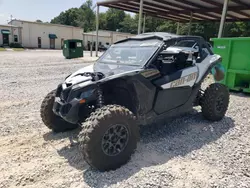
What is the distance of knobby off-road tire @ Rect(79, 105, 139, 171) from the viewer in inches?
108

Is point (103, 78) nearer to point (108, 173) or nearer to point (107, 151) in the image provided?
point (107, 151)

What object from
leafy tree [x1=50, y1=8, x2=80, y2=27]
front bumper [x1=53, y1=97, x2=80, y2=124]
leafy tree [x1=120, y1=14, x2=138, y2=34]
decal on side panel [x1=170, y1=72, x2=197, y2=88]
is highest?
leafy tree [x1=50, y1=8, x2=80, y2=27]

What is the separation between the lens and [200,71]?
14.5 ft

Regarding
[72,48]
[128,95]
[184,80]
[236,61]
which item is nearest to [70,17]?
[72,48]

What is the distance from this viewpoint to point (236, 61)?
7.69 metres

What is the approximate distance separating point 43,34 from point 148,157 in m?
45.6

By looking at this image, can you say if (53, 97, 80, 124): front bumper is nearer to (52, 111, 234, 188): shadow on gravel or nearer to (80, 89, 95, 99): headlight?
(80, 89, 95, 99): headlight

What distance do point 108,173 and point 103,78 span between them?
129cm

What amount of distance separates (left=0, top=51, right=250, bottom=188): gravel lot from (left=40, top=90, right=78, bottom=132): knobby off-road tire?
148 mm

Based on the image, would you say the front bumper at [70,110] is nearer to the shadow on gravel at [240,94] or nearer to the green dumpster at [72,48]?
the shadow on gravel at [240,94]

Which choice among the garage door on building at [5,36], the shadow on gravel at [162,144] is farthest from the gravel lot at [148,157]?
the garage door on building at [5,36]

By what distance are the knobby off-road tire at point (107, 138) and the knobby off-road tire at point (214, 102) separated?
7.35 feet

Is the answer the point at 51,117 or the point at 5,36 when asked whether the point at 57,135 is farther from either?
the point at 5,36

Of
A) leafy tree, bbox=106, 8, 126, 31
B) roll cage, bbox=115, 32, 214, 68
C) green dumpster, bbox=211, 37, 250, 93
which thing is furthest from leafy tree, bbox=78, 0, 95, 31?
roll cage, bbox=115, 32, 214, 68
